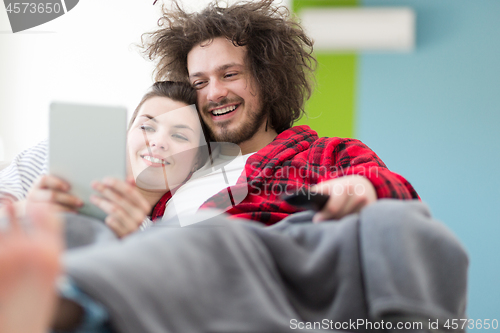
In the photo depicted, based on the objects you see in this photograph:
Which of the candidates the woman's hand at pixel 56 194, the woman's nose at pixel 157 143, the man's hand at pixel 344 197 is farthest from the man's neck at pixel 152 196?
the man's hand at pixel 344 197

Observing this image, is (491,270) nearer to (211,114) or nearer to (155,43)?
(211,114)

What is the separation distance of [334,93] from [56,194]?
1696mm

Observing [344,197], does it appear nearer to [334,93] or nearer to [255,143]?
[255,143]

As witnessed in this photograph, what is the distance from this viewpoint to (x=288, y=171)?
100cm

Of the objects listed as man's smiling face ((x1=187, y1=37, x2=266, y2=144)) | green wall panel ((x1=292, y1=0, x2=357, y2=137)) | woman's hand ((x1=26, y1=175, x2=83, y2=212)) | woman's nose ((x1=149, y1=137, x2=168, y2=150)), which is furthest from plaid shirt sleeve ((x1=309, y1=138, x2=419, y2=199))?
green wall panel ((x1=292, y1=0, x2=357, y2=137))

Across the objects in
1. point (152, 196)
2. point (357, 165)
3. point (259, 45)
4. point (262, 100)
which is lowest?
point (152, 196)

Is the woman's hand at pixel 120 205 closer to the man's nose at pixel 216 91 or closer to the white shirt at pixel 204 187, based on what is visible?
the white shirt at pixel 204 187

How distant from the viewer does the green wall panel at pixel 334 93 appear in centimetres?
205

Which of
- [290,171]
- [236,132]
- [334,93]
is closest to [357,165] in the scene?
[290,171]

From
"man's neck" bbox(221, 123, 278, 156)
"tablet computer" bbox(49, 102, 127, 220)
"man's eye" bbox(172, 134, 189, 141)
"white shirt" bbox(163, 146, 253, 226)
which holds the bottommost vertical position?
"white shirt" bbox(163, 146, 253, 226)

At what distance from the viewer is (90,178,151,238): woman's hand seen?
2.06 ft

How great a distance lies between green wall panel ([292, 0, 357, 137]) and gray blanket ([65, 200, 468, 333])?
156 cm

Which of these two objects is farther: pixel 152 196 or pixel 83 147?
pixel 152 196

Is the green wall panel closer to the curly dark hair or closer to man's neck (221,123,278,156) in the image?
the curly dark hair
